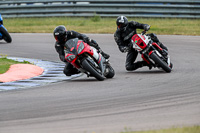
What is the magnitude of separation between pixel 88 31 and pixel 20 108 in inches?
568

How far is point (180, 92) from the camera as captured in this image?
25.1 feet

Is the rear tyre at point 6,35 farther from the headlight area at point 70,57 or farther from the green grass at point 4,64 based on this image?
the headlight area at point 70,57

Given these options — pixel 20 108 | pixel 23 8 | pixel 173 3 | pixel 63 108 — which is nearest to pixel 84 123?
pixel 63 108

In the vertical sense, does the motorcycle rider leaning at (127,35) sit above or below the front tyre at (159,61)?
above

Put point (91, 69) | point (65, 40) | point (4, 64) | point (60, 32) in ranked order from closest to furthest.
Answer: point (91, 69) < point (60, 32) < point (65, 40) < point (4, 64)

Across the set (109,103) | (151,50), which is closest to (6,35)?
(151,50)

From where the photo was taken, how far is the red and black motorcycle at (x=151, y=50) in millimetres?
10359

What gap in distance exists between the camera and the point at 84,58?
9.46 metres

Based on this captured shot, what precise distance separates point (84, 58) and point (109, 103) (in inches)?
106

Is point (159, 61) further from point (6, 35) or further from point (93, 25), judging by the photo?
point (93, 25)

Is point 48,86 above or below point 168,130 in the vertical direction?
below

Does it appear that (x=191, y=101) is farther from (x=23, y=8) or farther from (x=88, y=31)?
(x=23, y=8)

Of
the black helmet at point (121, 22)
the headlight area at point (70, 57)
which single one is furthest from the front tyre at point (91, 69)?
the black helmet at point (121, 22)

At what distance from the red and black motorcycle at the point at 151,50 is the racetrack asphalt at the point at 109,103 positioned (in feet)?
0.80
